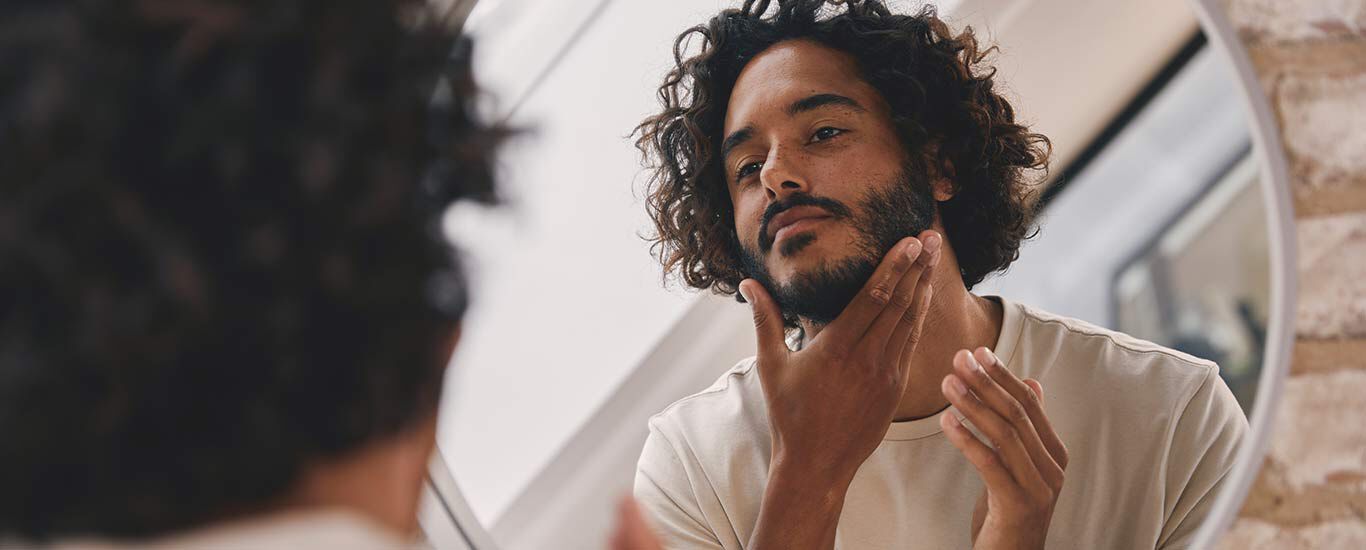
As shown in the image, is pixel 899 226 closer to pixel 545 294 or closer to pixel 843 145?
pixel 843 145

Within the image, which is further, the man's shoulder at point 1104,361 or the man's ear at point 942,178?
the man's ear at point 942,178

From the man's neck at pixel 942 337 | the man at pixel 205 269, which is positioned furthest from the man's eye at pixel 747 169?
the man at pixel 205 269

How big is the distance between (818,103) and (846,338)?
0.17m

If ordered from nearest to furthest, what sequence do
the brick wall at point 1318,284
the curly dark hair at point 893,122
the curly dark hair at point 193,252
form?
the curly dark hair at point 193,252
the brick wall at point 1318,284
the curly dark hair at point 893,122

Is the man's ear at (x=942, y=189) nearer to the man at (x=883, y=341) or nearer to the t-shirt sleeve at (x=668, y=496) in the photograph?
the man at (x=883, y=341)

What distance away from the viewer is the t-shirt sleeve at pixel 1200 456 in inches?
24.6

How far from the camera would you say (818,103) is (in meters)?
0.73

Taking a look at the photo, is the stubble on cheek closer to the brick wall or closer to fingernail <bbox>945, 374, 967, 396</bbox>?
fingernail <bbox>945, 374, 967, 396</bbox>

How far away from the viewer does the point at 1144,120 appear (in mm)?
652

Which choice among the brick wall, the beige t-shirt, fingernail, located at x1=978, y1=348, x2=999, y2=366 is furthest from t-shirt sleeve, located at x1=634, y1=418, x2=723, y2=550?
the brick wall

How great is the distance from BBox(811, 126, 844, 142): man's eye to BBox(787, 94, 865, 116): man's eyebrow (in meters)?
0.02

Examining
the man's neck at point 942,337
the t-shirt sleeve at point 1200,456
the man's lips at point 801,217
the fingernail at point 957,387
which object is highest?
the man's lips at point 801,217

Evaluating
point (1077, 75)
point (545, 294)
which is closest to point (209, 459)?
point (545, 294)

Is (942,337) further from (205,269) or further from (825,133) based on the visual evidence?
(205,269)
